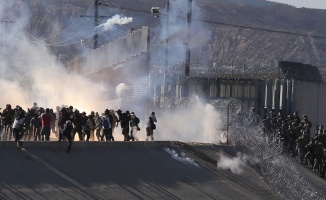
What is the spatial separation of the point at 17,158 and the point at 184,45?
2286 cm

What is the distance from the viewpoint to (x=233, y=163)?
38.1 meters

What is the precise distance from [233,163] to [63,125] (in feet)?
23.4

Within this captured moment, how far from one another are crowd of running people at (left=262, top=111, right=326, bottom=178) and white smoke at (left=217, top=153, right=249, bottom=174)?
3297 mm

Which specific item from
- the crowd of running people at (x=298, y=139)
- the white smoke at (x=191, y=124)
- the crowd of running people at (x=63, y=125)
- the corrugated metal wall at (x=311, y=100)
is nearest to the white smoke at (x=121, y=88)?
the white smoke at (x=191, y=124)

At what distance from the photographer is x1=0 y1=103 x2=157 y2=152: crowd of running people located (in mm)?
33250

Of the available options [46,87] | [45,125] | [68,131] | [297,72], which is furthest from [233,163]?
[46,87]

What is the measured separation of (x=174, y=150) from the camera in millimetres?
37812

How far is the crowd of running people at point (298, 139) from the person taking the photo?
41125mm

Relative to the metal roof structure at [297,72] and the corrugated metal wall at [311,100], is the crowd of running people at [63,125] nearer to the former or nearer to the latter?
the corrugated metal wall at [311,100]

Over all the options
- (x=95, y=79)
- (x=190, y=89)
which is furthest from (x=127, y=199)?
(x=95, y=79)

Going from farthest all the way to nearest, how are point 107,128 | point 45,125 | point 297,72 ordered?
point 297,72 → point 107,128 → point 45,125

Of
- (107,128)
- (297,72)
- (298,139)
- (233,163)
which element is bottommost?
(233,163)

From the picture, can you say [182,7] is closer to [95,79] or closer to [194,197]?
[95,79]

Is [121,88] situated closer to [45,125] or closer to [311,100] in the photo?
[311,100]
